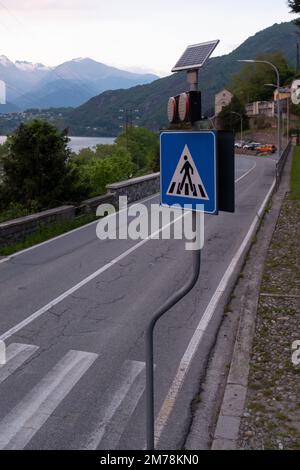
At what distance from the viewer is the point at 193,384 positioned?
6.94m

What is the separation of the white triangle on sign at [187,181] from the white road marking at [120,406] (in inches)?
103

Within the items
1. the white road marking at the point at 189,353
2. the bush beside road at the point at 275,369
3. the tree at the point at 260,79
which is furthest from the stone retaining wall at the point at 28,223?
the tree at the point at 260,79

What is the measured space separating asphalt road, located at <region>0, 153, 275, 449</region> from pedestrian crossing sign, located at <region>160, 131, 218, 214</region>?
8.36ft

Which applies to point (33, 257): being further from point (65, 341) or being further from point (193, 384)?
point (193, 384)

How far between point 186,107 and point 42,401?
3.93 meters

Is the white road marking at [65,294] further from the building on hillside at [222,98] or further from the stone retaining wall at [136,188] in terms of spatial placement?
the building on hillside at [222,98]

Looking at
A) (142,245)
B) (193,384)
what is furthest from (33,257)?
(193,384)

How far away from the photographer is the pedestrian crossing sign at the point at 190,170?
14.1ft

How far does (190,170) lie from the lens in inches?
176

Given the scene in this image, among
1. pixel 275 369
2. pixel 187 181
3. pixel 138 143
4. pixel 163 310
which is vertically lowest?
pixel 275 369

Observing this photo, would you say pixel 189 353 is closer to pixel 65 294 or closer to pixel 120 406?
pixel 120 406

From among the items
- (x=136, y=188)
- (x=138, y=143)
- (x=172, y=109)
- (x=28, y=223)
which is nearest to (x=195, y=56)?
(x=172, y=109)

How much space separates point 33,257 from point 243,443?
9.96m
